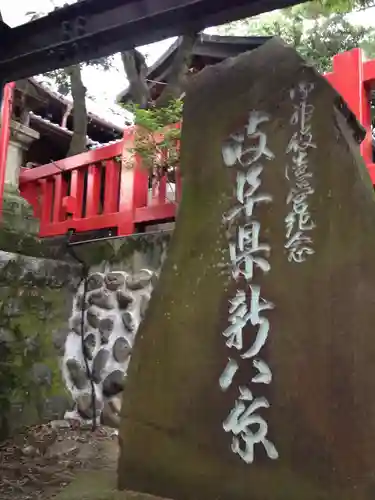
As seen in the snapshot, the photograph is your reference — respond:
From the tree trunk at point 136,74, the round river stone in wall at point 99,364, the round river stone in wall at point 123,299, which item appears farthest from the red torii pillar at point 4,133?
the tree trunk at point 136,74

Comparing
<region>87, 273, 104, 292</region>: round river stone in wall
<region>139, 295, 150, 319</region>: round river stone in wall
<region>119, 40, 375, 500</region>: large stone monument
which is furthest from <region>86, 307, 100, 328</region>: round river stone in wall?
<region>119, 40, 375, 500</region>: large stone monument

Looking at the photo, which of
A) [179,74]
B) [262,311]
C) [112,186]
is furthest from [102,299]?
[179,74]

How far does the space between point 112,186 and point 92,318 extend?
1.24 m

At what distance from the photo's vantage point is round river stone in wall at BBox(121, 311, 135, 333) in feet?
12.5

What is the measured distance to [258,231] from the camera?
217 cm

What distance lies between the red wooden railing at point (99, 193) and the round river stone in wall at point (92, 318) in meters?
0.72

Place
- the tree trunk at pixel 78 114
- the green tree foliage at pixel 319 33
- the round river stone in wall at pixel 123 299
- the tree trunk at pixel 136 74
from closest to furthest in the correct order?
the round river stone in wall at pixel 123 299, the tree trunk at pixel 78 114, the tree trunk at pixel 136 74, the green tree foliage at pixel 319 33

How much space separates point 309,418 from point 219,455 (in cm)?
44

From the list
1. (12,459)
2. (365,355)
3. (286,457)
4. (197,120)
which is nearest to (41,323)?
(12,459)

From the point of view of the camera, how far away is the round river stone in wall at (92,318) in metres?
3.98

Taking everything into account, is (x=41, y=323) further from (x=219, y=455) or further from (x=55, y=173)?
(x=219, y=455)

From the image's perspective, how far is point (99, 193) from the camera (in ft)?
14.7

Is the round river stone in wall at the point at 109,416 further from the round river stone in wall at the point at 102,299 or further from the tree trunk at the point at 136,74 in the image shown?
the tree trunk at the point at 136,74

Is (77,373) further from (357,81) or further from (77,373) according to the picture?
(357,81)
